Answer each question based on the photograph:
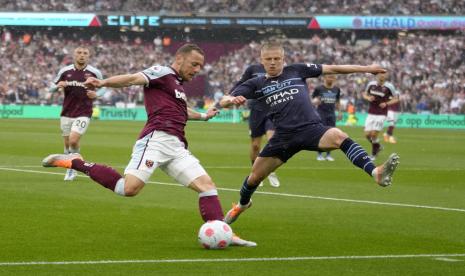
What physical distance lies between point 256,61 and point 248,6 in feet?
21.2

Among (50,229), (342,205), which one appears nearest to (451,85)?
(342,205)

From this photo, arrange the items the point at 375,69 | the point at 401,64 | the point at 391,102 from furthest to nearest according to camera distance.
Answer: the point at 401,64 → the point at 391,102 → the point at 375,69

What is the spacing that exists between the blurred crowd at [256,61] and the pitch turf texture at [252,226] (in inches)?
1549

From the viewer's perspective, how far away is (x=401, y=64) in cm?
6706

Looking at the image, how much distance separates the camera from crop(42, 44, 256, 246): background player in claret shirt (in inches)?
432

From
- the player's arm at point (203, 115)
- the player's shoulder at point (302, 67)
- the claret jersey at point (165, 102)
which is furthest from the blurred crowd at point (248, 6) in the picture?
the claret jersey at point (165, 102)

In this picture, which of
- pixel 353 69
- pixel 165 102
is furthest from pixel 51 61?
pixel 165 102

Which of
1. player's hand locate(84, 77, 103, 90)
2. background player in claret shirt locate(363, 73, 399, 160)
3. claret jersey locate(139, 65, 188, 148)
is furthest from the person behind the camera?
background player in claret shirt locate(363, 73, 399, 160)

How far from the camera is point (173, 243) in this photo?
1108 centimetres

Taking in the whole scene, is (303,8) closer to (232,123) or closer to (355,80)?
(355,80)

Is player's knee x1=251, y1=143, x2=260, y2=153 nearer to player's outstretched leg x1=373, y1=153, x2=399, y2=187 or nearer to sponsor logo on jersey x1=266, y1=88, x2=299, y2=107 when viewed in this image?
sponsor logo on jersey x1=266, y1=88, x2=299, y2=107

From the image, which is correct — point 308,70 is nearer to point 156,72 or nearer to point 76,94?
point 156,72

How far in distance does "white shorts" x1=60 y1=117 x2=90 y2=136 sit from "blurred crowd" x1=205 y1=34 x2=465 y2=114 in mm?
41901

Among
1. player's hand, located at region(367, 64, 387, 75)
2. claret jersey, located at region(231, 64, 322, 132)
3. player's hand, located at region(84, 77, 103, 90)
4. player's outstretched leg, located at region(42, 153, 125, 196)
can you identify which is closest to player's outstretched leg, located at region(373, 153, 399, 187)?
player's hand, located at region(367, 64, 387, 75)
